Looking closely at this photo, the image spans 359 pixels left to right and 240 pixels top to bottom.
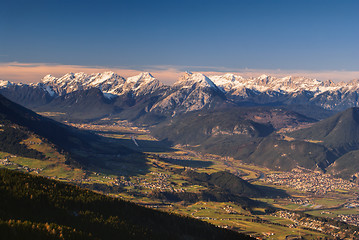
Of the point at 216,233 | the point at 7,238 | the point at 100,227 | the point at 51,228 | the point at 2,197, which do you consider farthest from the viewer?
the point at 216,233

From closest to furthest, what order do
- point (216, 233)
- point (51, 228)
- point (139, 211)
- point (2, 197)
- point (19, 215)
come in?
point (51, 228)
point (19, 215)
point (2, 197)
point (139, 211)
point (216, 233)

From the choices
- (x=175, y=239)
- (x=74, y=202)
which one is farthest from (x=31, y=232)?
(x=175, y=239)

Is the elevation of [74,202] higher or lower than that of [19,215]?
lower

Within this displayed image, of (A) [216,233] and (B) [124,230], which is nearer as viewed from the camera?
(B) [124,230]

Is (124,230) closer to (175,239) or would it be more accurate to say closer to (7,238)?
(175,239)

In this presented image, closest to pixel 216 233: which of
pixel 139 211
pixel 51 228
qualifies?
pixel 139 211

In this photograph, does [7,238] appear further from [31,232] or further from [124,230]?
[124,230]

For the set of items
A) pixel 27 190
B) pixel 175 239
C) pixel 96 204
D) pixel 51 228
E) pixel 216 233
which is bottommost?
pixel 216 233
